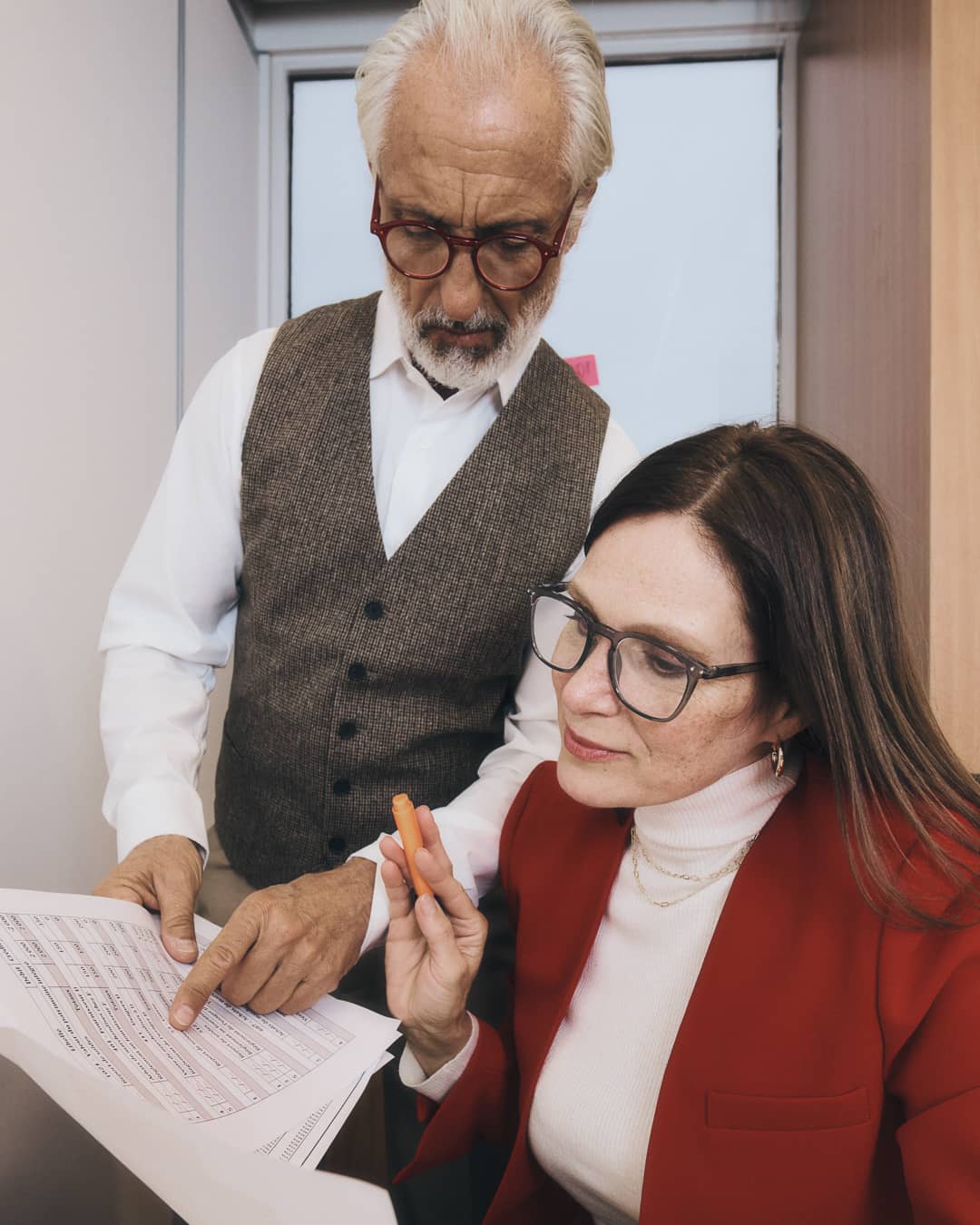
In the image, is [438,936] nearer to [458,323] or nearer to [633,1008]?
[633,1008]

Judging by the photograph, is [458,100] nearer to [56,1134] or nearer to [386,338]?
[386,338]

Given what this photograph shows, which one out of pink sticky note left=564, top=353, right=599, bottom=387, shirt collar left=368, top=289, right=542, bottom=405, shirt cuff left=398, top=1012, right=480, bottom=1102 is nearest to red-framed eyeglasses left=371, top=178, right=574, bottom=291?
shirt collar left=368, top=289, right=542, bottom=405

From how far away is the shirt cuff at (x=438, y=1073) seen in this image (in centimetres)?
114

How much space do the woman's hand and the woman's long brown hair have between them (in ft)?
1.25

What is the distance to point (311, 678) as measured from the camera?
1442 mm

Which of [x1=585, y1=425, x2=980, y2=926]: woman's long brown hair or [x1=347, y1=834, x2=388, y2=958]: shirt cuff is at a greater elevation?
[x1=585, y1=425, x2=980, y2=926]: woman's long brown hair

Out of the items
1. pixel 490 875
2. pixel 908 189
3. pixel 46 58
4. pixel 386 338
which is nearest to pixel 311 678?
pixel 490 875

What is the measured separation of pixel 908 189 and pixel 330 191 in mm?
1501

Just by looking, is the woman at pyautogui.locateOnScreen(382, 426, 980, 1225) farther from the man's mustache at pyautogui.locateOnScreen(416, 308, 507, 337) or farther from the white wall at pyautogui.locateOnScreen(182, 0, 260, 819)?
the white wall at pyautogui.locateOnScreen(182, 0, 260, 819)

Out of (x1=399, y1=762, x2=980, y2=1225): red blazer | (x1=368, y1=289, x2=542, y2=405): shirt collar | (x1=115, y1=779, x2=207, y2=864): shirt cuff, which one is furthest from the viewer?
(x1=368, y1=289, x2=542, y2=405): shirt collar

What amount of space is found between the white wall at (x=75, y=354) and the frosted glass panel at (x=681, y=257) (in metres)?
0.70

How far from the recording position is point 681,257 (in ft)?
8.27

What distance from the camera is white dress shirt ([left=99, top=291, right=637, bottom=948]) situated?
4.57 ft

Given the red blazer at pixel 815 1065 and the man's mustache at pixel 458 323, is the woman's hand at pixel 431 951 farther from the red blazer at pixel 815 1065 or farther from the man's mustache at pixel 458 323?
the man's mustache at pixel 458 323
